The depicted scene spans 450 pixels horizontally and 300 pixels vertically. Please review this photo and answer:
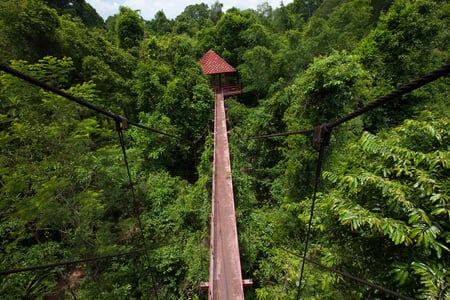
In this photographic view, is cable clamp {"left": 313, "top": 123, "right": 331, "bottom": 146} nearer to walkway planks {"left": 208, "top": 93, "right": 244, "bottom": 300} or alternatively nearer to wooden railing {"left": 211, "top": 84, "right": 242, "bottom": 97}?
walkway planks {"left": 208, "top": 93, "right": 244, "bottom": 300}

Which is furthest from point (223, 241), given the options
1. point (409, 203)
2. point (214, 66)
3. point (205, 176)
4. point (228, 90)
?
point (214, 66)

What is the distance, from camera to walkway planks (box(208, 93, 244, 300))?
3.57m

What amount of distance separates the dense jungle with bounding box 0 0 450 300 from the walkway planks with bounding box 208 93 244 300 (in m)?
0.39

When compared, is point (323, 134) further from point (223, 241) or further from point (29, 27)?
point (29, 27)

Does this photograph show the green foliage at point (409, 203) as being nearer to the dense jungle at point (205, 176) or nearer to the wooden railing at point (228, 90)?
the dense jungle at point (205, 176)

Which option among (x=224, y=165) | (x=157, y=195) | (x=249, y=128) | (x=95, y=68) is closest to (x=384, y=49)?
(x=249, y=128)

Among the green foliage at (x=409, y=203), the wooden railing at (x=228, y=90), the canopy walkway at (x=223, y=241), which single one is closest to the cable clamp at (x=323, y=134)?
the green foliage at (x=409, y=203)

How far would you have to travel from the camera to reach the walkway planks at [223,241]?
357 centimetres

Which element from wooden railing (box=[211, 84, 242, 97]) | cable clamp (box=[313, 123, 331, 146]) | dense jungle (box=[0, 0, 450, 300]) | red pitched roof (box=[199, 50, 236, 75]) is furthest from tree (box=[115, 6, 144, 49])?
cable clamp (box=[313, 123, 331, 146])

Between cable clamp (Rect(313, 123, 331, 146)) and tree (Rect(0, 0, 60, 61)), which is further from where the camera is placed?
tree (Rect(0, 0, 60, 61))

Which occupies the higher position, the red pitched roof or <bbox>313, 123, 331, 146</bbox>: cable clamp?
the red pitched roof

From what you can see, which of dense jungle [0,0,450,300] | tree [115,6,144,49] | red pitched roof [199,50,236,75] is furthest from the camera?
tree [115,6,144,49]

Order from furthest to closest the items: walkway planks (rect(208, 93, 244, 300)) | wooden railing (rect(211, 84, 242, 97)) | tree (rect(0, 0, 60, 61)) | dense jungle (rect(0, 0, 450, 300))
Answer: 1. wooden railing (rect(211, 84, 242, 97))
2. tree (rect(0, 0, 60, 61))
3. walkway planks (rect(208, 93, 244, 300))
4. dense jungle (rect(0, 0, 450, 300))

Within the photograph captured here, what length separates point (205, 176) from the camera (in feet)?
20.8
